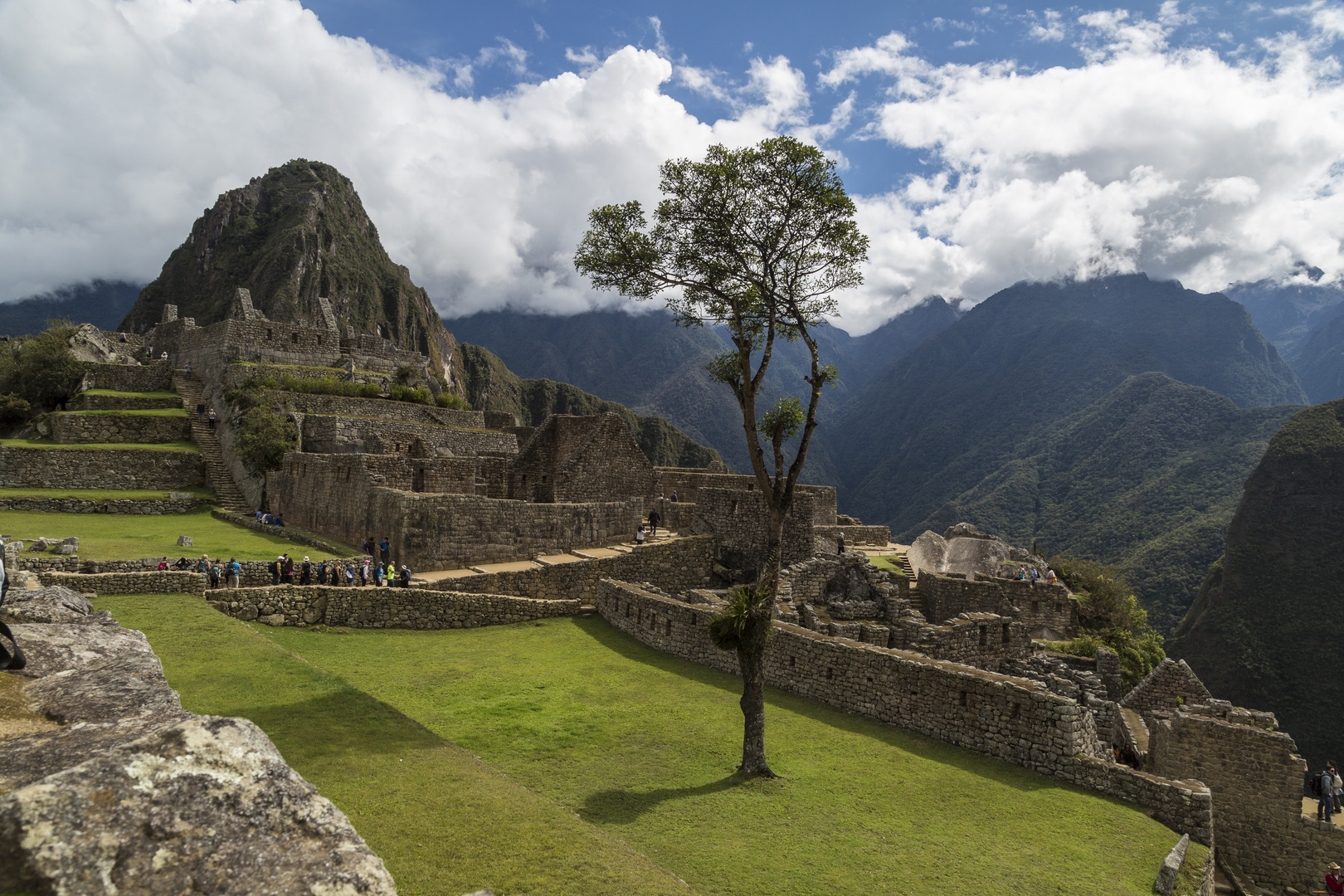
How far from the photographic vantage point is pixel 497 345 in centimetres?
15725

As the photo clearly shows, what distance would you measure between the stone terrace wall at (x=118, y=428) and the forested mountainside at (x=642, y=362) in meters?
95.5

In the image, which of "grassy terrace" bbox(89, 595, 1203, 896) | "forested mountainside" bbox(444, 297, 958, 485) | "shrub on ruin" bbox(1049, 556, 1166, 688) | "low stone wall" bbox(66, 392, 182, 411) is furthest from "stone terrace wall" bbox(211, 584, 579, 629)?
"forested mountainside" bbox(444, 297, 958, 485)

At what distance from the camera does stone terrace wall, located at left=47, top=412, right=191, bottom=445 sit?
27719 mm

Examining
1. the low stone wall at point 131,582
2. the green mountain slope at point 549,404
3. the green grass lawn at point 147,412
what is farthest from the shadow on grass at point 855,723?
the green mountain slope at point 549,404

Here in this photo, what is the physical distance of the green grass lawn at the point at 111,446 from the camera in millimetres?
26314

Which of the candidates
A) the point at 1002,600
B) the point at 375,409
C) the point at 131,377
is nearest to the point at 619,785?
the point at 1002,600

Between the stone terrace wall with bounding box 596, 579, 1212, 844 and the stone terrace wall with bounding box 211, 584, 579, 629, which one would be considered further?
the stone terrace wall with bounding box 211, 584, 579, 629

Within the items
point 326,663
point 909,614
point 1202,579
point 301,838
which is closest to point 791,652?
point 909,614

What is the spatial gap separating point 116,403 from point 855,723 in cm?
3393

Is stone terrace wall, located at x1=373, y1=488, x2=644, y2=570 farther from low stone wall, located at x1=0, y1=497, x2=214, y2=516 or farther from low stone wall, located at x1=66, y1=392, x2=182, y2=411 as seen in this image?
low stone wall, located at x1=66, y1=392, x2=182, y2=411

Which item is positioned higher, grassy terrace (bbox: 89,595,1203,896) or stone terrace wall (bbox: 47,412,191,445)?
stone terrace wall (bbox: 47,412,191,445)

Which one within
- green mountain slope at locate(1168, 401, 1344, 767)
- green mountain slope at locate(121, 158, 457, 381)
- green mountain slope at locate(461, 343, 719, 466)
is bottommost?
green mountain slope at locate(1168, 401, 1344, 767)

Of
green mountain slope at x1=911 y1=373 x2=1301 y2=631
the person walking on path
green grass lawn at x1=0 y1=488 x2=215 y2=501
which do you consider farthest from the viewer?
green mountain slope at x1=911 y1=373 x2=1301 y2=631

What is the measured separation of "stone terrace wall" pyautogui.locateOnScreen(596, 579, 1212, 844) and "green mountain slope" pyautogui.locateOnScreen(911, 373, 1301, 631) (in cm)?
8078
